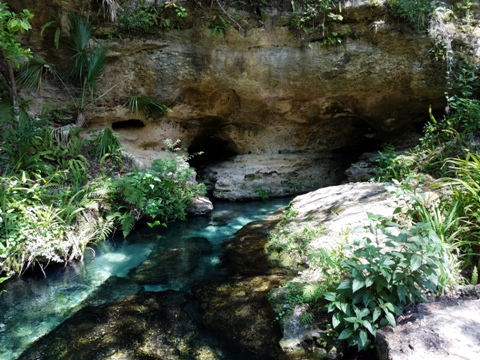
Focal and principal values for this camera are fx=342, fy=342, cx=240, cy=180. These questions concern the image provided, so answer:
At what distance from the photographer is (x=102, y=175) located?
585 cm

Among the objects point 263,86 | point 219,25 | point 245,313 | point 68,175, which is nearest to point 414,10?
point 263,86

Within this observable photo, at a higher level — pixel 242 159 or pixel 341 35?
pixel 341 35

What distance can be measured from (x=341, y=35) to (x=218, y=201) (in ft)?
15.2

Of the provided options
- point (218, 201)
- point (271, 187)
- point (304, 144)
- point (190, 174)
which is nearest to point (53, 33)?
point (190, 174)

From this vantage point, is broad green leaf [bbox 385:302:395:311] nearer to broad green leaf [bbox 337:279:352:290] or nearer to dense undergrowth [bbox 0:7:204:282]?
broad green leaf [bbox 337:279:352:290]

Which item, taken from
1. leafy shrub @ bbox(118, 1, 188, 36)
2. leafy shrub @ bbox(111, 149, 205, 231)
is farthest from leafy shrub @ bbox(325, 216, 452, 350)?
leafy shrub @ bbox(118, 1, 188, 36)

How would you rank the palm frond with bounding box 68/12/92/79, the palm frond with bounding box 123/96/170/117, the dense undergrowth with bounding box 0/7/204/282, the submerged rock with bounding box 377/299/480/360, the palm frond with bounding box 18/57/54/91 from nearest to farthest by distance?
the submerged rock with bounding box 377/299/480/360
the dense undergrowth with bounding box 0/7/204/282
the palm frond with bounding box 18/57/54/91
the palm frond with bounding box 68/12/92/79
the palm frond with bounding box 123/96/170/117

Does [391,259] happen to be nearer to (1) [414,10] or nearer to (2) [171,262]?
(2) [171,262]

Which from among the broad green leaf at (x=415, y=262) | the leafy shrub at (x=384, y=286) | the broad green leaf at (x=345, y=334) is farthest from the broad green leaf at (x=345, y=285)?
the broad green leaf at (x=415, y=262)

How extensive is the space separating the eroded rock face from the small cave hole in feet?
0.08

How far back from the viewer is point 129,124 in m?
8.06

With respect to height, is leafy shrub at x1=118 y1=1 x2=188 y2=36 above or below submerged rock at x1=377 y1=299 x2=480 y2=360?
above

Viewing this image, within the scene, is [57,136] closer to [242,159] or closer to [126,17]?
[126,17]

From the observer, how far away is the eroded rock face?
23.7 feet
